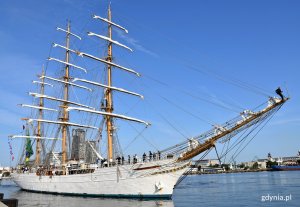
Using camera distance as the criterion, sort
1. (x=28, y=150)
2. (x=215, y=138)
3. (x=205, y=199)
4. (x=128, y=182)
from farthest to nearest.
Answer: (x=28, y=150)
(x=205, y=199)
(x=128, y=182)
(x=215, y=138)

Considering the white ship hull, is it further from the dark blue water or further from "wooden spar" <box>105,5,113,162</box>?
"wooden spar" <box>105,5,113,162</box>

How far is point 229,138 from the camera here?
2881cm

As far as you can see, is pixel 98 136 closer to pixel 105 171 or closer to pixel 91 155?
pixel 91 155

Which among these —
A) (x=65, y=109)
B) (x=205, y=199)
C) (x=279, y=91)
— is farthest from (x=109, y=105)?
(x=279, y=91)

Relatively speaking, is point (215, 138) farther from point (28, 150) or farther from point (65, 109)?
point (28, 150)

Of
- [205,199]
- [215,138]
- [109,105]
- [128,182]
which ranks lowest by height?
[205,199]

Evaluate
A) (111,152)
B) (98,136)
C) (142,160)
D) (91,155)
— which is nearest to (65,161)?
(91,155)

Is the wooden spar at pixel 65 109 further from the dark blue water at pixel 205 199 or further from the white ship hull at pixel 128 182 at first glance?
the white ship hull at pixel 128 182

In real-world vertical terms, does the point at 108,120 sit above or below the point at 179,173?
above

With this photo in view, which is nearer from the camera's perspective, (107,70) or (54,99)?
(107,70)

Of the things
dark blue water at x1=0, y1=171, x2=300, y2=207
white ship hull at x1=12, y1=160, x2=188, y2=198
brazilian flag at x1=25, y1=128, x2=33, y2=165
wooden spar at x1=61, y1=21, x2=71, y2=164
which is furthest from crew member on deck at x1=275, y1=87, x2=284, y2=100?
brazilian flag at x1=25, y1=128, x2=33, y2=165

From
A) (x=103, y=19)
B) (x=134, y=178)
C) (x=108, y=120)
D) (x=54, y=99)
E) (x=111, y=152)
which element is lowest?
(x=134, y=178)

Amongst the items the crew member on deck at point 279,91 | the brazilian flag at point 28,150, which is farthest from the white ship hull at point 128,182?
the brazilian flag at point 28,150

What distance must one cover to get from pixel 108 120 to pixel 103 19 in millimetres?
13207
